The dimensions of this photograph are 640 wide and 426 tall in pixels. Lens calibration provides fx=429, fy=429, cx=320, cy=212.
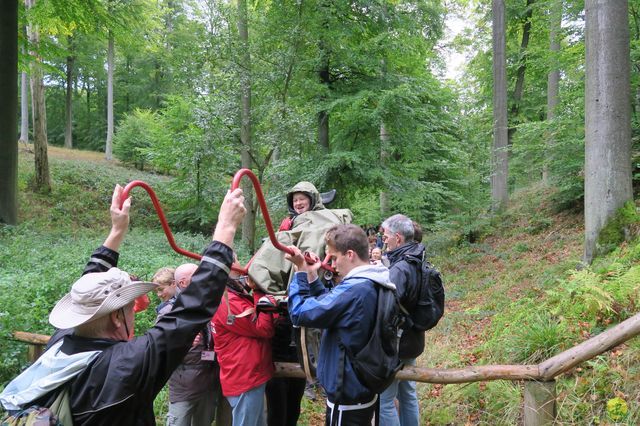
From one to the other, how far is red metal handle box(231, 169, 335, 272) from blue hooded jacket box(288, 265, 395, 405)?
0.72ft

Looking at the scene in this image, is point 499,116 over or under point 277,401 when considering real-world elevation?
over

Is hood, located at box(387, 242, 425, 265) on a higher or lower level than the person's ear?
higher

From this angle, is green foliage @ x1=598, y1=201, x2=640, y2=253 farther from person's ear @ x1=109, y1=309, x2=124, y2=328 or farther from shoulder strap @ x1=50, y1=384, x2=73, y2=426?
shoulder strap @ x1=50, y1=384, x2=73, y2=426

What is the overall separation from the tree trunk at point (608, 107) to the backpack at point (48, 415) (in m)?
7.62

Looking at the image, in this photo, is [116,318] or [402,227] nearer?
[116,318]

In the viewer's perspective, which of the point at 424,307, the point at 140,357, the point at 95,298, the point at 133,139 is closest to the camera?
the point at 140,357

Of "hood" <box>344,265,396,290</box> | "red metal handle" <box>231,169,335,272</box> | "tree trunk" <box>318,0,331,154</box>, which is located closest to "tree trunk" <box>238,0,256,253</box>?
"tree trunk" <box>318,0,331,154</box>

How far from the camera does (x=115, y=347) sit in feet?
6.08

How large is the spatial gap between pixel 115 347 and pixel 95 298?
0.78 feet

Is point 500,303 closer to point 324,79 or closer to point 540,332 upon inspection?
point 540,332

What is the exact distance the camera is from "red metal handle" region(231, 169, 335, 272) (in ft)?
7.30

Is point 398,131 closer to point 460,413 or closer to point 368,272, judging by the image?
point 460,413

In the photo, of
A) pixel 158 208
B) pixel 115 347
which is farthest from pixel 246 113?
pixel 115 347

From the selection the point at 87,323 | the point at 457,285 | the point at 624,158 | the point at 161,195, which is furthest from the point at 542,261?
the point at 161,195
